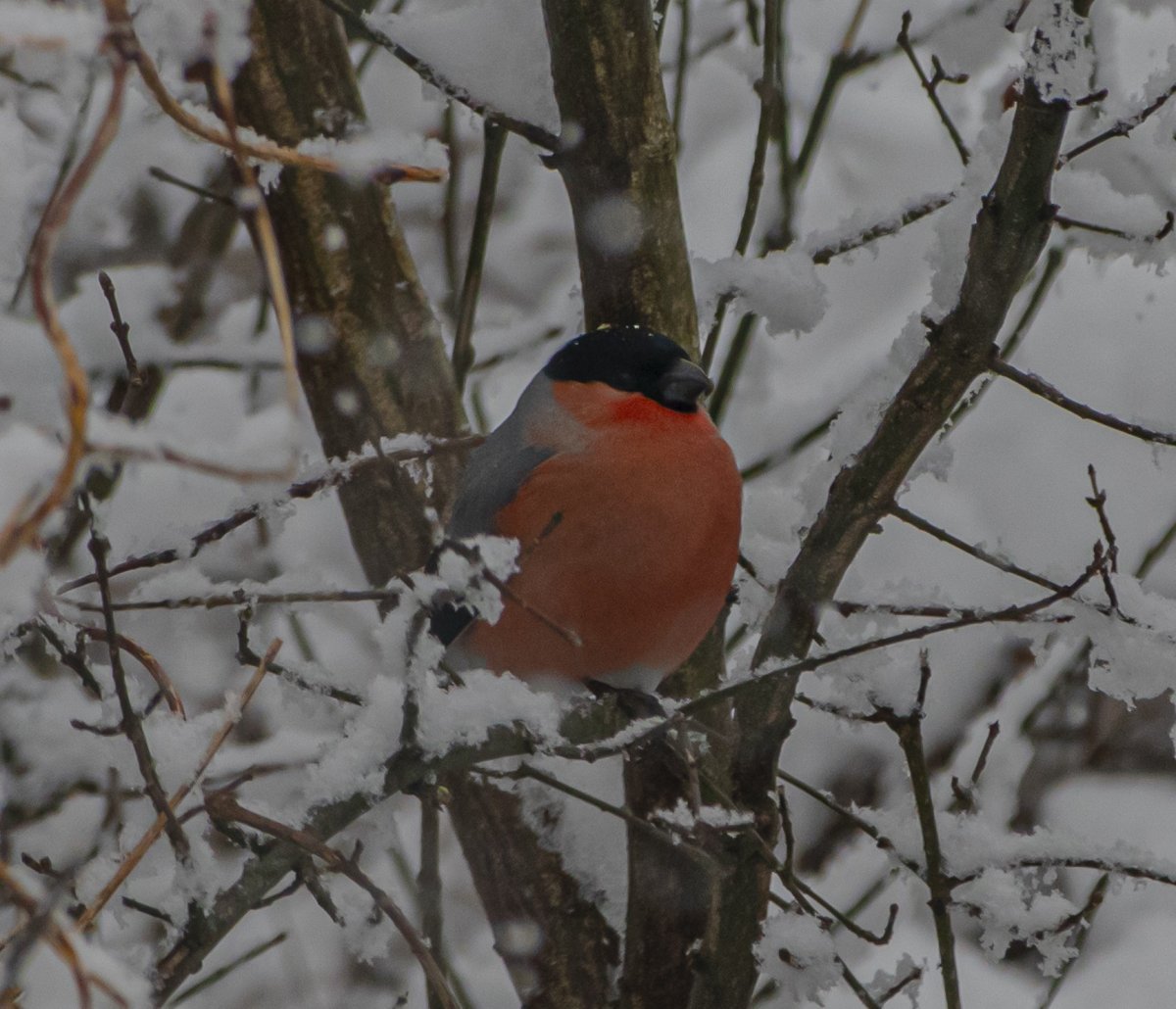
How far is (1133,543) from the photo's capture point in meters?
3.42

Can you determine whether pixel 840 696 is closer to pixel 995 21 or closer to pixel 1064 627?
pixel 1064 627

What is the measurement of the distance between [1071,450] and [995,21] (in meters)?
1.03

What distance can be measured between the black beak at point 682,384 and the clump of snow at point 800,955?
0.83m

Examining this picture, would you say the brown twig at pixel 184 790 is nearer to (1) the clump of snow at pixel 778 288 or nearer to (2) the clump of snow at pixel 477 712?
(2) the clump of snow at pixel 477 712

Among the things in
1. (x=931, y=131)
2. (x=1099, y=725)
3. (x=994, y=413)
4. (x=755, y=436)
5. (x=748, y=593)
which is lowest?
(x=748, y=593)

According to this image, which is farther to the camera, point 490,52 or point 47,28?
point 490,52

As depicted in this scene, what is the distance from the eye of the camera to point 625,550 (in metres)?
2.26

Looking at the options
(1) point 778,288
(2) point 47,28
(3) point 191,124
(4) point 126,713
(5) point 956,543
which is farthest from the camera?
(1) point 778,288

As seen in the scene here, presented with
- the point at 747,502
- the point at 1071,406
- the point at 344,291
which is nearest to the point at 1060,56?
the point at 1071,406

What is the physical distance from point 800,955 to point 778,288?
1.01 meters

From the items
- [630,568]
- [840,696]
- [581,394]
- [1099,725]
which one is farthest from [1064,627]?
[1099,725]

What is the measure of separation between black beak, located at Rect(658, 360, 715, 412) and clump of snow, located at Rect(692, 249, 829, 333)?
0.47 ft

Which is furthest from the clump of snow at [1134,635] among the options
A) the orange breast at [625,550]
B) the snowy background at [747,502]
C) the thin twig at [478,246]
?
the thin twig at [478,246]

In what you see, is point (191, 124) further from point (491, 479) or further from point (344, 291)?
point (344, 291)
